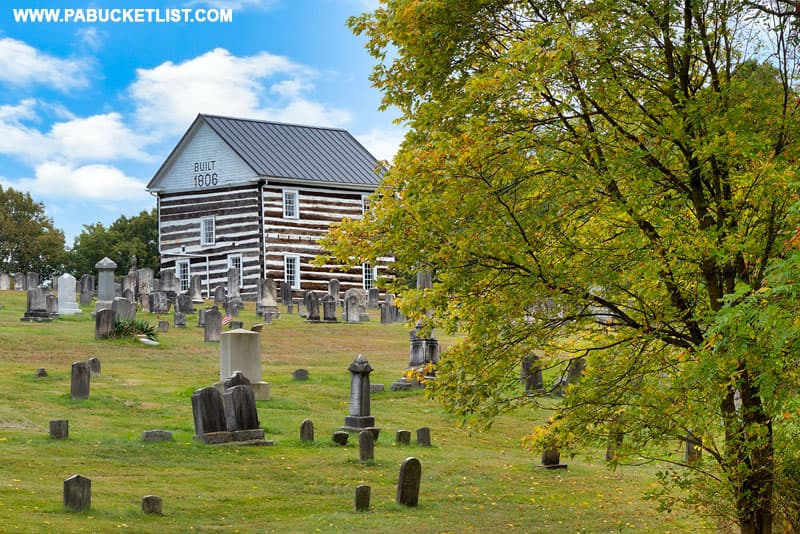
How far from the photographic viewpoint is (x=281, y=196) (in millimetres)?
54000

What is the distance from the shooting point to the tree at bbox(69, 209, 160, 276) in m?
74.2

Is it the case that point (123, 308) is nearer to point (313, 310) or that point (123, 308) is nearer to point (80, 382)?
point (313, 310)

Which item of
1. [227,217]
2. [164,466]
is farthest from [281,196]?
[164,466]

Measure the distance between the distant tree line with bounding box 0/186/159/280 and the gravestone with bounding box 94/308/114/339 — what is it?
137ft

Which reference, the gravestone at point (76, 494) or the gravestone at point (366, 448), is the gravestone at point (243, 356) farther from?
the gravestone at point (76, 494)

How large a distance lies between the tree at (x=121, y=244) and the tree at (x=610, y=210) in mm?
63554

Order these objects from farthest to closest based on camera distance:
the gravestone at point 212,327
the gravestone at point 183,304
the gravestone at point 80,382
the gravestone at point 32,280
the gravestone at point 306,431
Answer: the gravestone at point 32,280 < the gravestone at point 183,304 < the gravestone at point 212,327 < the gravestone at point 80,382 < the gravestone at point 306,431

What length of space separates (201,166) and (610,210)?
4568 cm

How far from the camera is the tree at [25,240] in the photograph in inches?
2916

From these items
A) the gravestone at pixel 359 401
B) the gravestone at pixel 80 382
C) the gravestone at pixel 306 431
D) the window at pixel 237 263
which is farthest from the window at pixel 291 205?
the gravestone at pixel 306 431

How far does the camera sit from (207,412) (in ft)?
62.4

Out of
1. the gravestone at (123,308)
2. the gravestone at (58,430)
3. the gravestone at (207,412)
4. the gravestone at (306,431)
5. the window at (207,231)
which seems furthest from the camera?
the window at (207,231)

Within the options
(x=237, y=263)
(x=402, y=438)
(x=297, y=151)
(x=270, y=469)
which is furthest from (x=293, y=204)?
(x=270, y=469)

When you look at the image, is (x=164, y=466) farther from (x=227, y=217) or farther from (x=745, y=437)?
(x=227, y=217)
